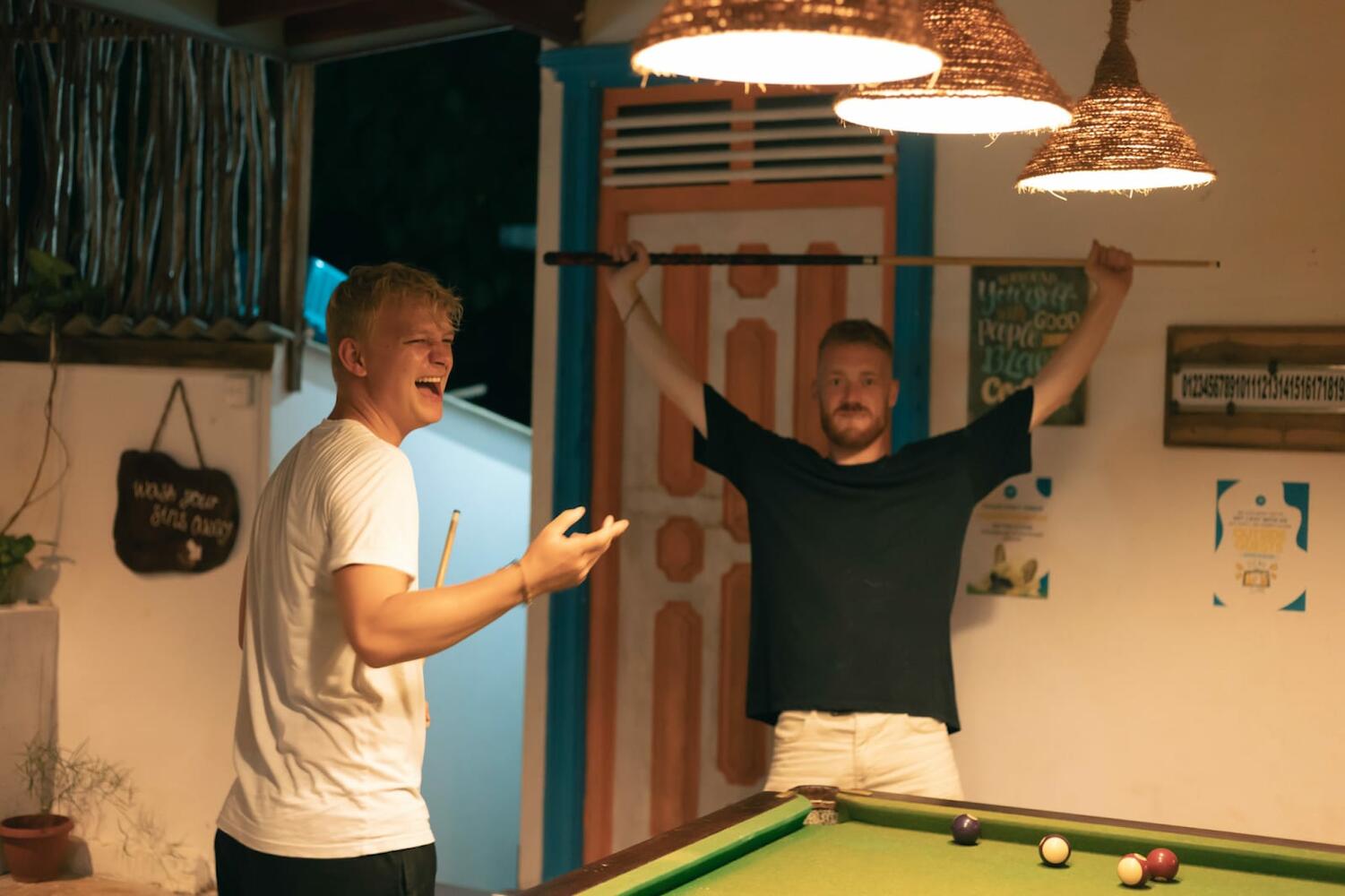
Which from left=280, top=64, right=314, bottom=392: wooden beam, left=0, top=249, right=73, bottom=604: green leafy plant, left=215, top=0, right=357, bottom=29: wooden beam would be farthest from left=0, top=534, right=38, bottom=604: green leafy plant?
left=215, top=0, right=357, bottom=29: wooden beam

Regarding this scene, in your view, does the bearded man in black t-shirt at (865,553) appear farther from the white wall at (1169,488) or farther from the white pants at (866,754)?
the white wall at (1169,488)

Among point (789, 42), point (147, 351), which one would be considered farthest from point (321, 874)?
point (147, 351)

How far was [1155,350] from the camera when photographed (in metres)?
4.06

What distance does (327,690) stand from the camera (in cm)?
249

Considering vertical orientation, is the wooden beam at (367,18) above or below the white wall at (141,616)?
above

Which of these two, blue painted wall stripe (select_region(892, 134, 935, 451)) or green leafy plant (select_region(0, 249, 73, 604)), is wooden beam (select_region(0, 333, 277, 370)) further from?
blue painted wall stripe (select_region(892, 134, 935, 451))

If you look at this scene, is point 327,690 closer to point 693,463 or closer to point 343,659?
point 343,659

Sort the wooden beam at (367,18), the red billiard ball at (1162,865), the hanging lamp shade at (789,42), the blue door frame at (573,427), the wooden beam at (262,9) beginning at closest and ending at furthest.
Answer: the hanging lamp shade at (789,42)
the red billiard ball at (1162,865)
the blue door frame at (573,427)
the wooden beam at (262,9)
the wooden beam at (367,18)

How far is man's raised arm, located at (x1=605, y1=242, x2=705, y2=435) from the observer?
3.99 metres

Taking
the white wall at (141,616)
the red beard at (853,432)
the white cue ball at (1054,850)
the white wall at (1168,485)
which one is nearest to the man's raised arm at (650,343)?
the red beard at (853,432)

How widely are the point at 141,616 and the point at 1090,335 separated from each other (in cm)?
347

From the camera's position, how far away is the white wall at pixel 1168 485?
3893mm

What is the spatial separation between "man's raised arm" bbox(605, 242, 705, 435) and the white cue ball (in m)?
1.63

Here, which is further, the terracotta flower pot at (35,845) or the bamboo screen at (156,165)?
the bamboo screen at (156,165)
